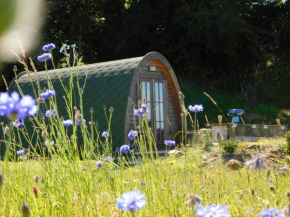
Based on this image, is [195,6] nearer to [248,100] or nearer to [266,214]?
[248,100]

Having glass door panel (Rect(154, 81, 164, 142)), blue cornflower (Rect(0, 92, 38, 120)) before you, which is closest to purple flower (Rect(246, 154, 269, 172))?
blue cornflower (Rect(0, 92, 38, 120))

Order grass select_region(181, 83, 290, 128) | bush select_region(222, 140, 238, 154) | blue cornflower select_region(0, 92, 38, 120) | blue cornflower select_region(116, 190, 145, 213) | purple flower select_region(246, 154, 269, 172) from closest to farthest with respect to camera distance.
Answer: blue cornflower select_region(0, 92, 38, 120)
blue cornflower select_region(116, 190, 145, 213)
purple flower select_region(246, 154, 269, 172)
bush select_region(222, 140, 238, 154)
grass select_region(181, 83, 290, 128)

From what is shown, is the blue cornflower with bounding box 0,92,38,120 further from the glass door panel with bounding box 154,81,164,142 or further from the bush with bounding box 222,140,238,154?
the glass door panel with bounding box 154,81,164,142

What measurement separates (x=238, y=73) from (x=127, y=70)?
10.8 meters

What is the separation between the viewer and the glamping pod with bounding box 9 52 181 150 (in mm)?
9336

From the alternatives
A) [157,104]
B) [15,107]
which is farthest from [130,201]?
[157,104]

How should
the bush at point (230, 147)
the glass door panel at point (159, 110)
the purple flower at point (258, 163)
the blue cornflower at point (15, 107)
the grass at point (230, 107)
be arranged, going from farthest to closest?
the grass at point (230, 107)
the glass door panel at point (159, 110)
the bush at point (230, 147)
the purple flower at point (258, 163)
the blue cornflower at point (15, 107)

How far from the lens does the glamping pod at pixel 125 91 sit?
30.6 feet

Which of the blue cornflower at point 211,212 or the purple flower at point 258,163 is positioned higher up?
the purple flower at point 258,163

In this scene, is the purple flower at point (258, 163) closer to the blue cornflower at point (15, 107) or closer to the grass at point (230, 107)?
the blue cornflower at point (15, 107)

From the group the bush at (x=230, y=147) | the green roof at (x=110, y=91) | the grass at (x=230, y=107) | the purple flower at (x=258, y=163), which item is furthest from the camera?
the grass at (x=230, y=107)

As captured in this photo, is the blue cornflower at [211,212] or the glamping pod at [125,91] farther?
the glamping pod at [125,91]

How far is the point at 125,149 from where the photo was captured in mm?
3291

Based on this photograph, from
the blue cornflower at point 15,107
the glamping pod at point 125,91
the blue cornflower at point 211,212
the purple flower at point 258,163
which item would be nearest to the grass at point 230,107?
the glamping pod at point 125,91
